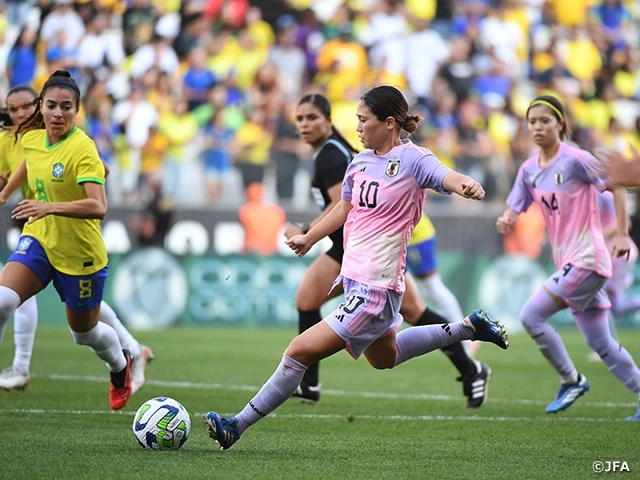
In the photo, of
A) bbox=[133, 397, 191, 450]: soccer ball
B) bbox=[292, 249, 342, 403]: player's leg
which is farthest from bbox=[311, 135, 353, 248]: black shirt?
bbox=[133, 397, 191, 450]: soccer ball

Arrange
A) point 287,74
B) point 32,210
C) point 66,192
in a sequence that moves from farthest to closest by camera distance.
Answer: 1. point 287,74
2. point 66,192
3. point 32,210

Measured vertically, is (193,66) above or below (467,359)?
above

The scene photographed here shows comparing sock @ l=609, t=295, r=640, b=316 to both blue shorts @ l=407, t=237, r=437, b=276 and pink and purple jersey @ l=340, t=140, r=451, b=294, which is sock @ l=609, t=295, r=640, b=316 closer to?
blue shorts @ l=407, t=237, r=437, b=276

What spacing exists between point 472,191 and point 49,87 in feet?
11.1

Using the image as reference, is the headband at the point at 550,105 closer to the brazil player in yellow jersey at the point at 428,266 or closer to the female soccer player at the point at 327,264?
the female soccer player at the point at 327,264

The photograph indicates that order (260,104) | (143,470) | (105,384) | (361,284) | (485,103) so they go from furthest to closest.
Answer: (485,103) → (260,104) → (105,384) → (361,284) → (143,470)

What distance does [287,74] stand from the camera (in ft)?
68.1

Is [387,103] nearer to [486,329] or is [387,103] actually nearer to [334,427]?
[486,329]

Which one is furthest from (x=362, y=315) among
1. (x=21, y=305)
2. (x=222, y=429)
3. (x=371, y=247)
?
(x=21, y=305)

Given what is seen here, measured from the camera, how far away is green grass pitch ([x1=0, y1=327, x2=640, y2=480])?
20.4 ft

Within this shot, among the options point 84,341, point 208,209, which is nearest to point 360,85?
point 208,209

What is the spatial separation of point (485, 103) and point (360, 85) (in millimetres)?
2512

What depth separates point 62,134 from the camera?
782 centimetres

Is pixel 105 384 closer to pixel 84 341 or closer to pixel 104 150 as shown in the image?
pixel 84 341
